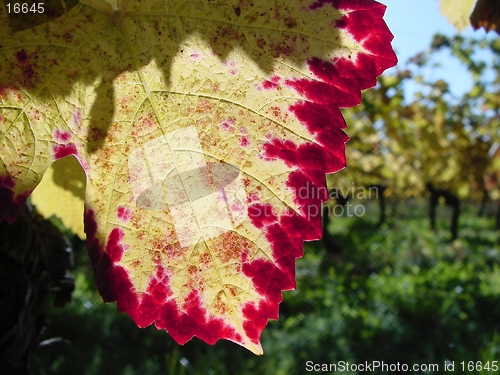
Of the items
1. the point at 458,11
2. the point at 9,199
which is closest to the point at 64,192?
the point at 9,199

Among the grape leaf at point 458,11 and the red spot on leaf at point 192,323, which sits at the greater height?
the grape leaf at point 458,11

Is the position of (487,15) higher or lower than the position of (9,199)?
higher

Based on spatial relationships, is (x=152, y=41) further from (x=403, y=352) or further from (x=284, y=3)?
(x=403, y=352)

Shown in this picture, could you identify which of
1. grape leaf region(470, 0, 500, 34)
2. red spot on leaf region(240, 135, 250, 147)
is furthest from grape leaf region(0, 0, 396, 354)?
grape leaf region(470, 0, 500, 34)

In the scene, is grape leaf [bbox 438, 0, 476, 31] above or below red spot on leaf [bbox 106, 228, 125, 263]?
above

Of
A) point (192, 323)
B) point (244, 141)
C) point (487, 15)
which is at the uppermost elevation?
point (487, 15)

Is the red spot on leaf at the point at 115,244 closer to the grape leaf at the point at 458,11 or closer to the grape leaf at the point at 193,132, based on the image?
the grape leaf at the point at 193,132

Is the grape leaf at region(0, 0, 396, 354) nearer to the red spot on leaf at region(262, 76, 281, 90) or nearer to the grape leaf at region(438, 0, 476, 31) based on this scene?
the red spot on leaf at region(262, 76, 281, 90)

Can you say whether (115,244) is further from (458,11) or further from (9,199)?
(458,11)

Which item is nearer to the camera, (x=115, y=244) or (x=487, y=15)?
(x=115, y=244)

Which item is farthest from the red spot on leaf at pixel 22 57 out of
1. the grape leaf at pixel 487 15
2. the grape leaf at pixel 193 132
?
the grape leaf at pixel 487 15
